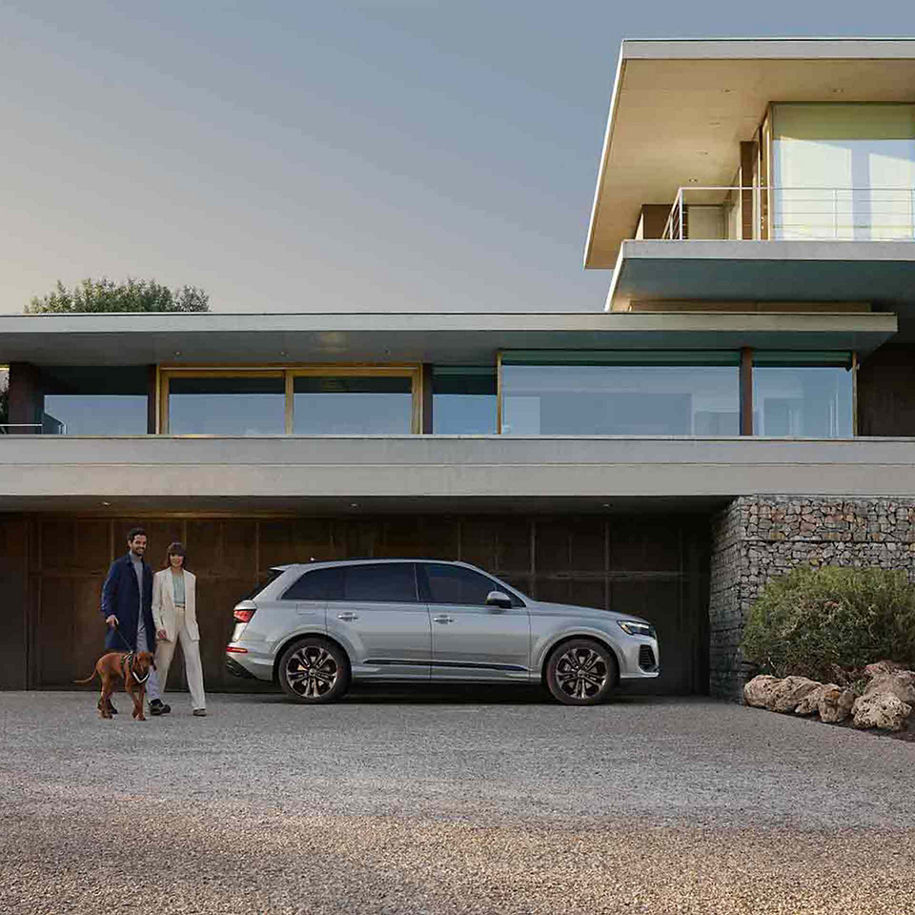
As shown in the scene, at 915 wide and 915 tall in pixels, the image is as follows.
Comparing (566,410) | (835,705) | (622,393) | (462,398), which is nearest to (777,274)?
(622,393)

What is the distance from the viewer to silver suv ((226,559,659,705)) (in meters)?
16.2

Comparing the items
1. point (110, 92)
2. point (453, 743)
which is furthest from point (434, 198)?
point (453, 743)

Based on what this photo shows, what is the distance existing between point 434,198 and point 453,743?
83.2ft

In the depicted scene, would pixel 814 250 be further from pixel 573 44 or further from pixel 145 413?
pixel 573 44

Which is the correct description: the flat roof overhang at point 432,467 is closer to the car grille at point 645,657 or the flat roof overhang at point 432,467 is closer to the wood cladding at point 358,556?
the wood cladding at point 358,556

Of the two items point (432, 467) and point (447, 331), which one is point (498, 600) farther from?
point (447, 331)

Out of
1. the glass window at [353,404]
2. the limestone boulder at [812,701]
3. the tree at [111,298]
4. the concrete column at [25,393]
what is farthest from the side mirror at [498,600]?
the tree at [111,298]

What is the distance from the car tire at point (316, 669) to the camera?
637 inches

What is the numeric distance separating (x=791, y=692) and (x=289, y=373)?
34.5 ft

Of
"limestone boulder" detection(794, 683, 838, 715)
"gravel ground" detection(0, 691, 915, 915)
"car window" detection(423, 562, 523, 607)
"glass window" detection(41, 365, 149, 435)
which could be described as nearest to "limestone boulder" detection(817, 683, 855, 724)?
"limestone boulder" detection(794, 683, 838, 715)

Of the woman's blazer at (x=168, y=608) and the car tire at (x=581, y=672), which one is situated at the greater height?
the woman's blazer at (x=168, y=608)

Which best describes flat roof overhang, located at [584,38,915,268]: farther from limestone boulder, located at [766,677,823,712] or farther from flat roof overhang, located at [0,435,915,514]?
limestone boulder, located at [766,677,823,712]

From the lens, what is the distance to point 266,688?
875 inches

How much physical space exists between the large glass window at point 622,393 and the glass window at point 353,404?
1937mm
